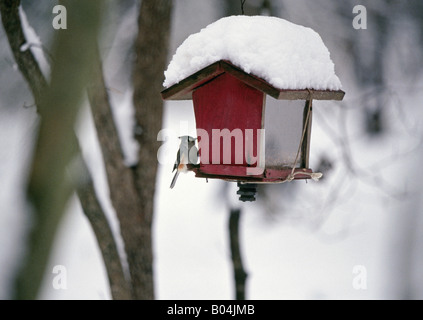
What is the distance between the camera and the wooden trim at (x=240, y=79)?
5.66 ft

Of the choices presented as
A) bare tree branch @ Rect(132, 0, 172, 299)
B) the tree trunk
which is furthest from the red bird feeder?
the tree trunk

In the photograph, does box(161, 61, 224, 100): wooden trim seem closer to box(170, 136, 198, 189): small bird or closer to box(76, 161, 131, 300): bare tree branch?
box(170, 136, 198, 189): small bird

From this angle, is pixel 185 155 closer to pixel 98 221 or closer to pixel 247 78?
pixel 247 78

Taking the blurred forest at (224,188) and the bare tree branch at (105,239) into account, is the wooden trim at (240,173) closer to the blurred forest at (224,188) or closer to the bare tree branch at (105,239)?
the blurred forest at (224,188)

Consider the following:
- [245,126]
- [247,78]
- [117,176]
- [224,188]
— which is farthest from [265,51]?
[224,188]

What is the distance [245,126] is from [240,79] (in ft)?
0.57

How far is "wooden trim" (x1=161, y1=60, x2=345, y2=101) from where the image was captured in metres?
1.73

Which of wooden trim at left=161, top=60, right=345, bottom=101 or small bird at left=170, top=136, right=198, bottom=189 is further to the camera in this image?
small bird at left=170, top=136, right=198, bottom=189

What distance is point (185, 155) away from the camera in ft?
6.34

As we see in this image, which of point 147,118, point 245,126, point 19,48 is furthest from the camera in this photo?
point 147,118

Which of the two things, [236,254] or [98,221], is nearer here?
[98,221]

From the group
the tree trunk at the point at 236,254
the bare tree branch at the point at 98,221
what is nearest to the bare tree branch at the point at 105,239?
the bare tree branch at the point at 98,221
